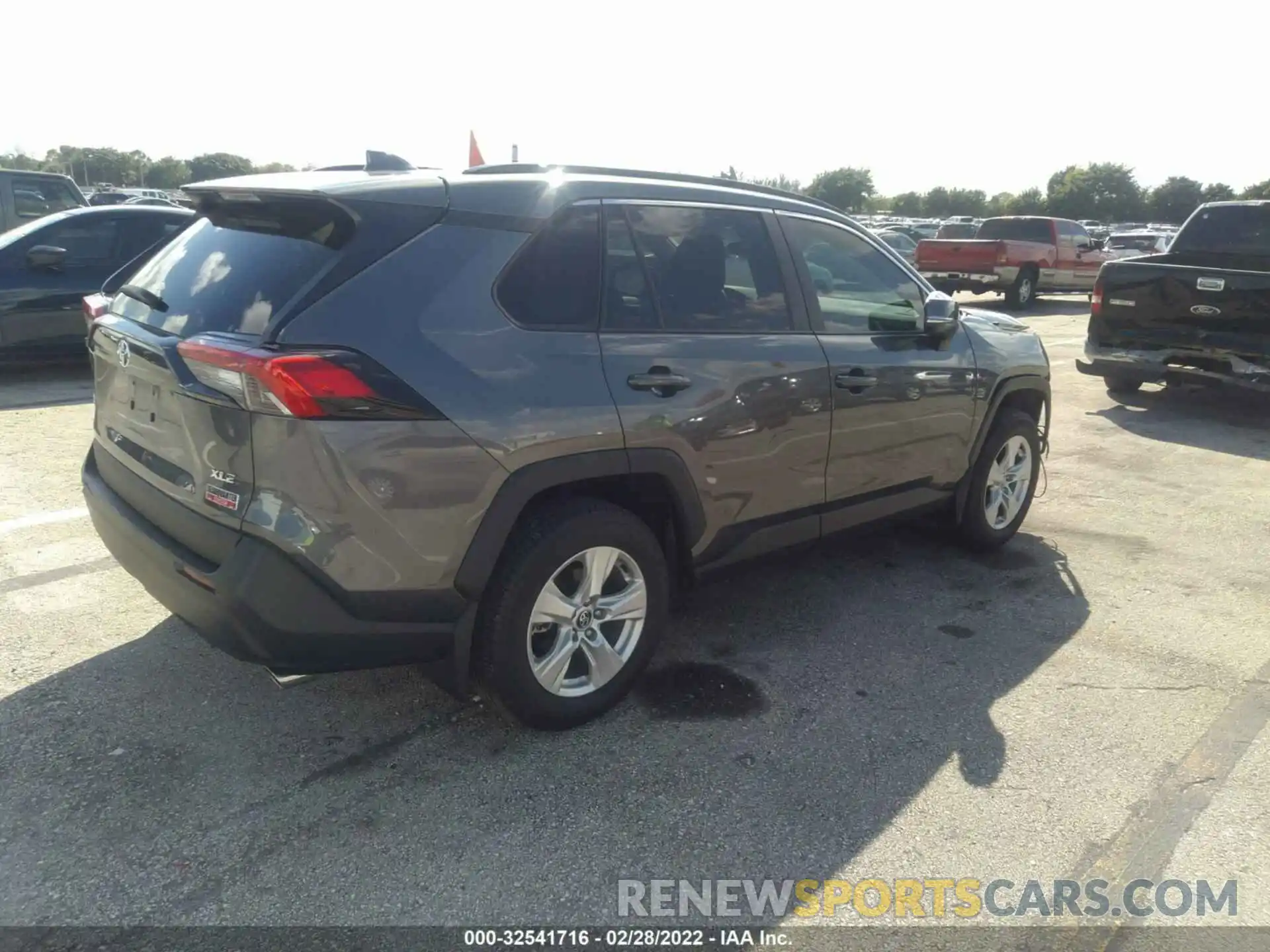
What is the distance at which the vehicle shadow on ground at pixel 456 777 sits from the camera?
2.64 meters

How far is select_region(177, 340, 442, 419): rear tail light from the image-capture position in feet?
8.78

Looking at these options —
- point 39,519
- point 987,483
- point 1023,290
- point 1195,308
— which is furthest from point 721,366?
point 1023,290

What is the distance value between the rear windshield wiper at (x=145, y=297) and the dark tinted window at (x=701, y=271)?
1453 millimetres

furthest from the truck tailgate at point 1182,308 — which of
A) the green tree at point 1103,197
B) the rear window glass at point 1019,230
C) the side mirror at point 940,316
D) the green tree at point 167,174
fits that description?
the green tree at point 1103,197

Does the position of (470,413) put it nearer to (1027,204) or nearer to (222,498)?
(222,498)

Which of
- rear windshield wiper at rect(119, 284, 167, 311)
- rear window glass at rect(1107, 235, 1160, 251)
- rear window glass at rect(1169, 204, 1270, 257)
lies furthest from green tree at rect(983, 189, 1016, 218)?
rear windshield wiper at rect(119, 284, 167, 311)

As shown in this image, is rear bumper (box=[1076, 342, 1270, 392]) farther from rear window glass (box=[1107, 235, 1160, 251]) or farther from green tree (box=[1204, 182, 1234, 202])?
green tree (box=[1204, 182, 1234, 202])

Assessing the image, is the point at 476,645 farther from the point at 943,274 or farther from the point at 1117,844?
the point at 943,274

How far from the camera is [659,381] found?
134 inches

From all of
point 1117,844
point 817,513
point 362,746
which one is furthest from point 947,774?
point 362,746

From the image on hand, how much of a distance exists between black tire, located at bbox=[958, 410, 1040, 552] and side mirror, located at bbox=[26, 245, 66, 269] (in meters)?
7.69

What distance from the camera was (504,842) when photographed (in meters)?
2.85

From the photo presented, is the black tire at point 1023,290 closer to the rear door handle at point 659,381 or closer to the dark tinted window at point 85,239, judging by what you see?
the dark tinted window at point 85,239

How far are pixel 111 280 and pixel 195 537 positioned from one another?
166 cm
